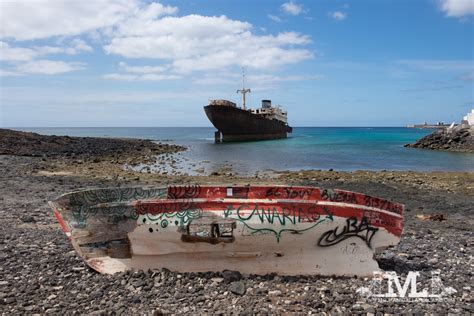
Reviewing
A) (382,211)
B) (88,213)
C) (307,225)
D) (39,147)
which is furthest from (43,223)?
(39,147)

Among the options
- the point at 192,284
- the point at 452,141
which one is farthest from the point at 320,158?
the point at 192,284

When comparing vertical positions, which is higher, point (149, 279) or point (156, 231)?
point (156, 231)

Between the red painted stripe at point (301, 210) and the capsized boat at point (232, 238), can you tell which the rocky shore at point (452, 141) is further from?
the capsized boat at point (232, 238)

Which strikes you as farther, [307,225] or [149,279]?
[307,225]

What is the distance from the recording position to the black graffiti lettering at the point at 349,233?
609cm

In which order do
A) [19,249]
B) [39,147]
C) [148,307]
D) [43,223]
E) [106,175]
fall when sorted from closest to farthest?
1. [148,307]
2. [19,249]
3. [43,223]
4. [106,175]
5. [39,147]

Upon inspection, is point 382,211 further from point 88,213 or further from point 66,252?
point 66,252

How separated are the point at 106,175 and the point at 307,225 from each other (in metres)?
15.0

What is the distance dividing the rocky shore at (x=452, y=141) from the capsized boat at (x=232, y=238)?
1772 inches

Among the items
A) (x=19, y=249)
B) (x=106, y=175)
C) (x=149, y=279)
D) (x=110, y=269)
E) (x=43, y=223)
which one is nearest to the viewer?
(x=149, y=279)

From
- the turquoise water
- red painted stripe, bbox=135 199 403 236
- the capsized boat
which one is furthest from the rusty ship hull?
the capsized boat

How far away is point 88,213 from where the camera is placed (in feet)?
20.2

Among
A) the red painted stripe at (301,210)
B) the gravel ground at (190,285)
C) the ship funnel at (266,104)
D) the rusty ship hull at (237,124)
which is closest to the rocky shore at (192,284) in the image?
the gravel ground at (190,285)

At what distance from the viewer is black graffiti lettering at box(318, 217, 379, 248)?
20.0 feet
